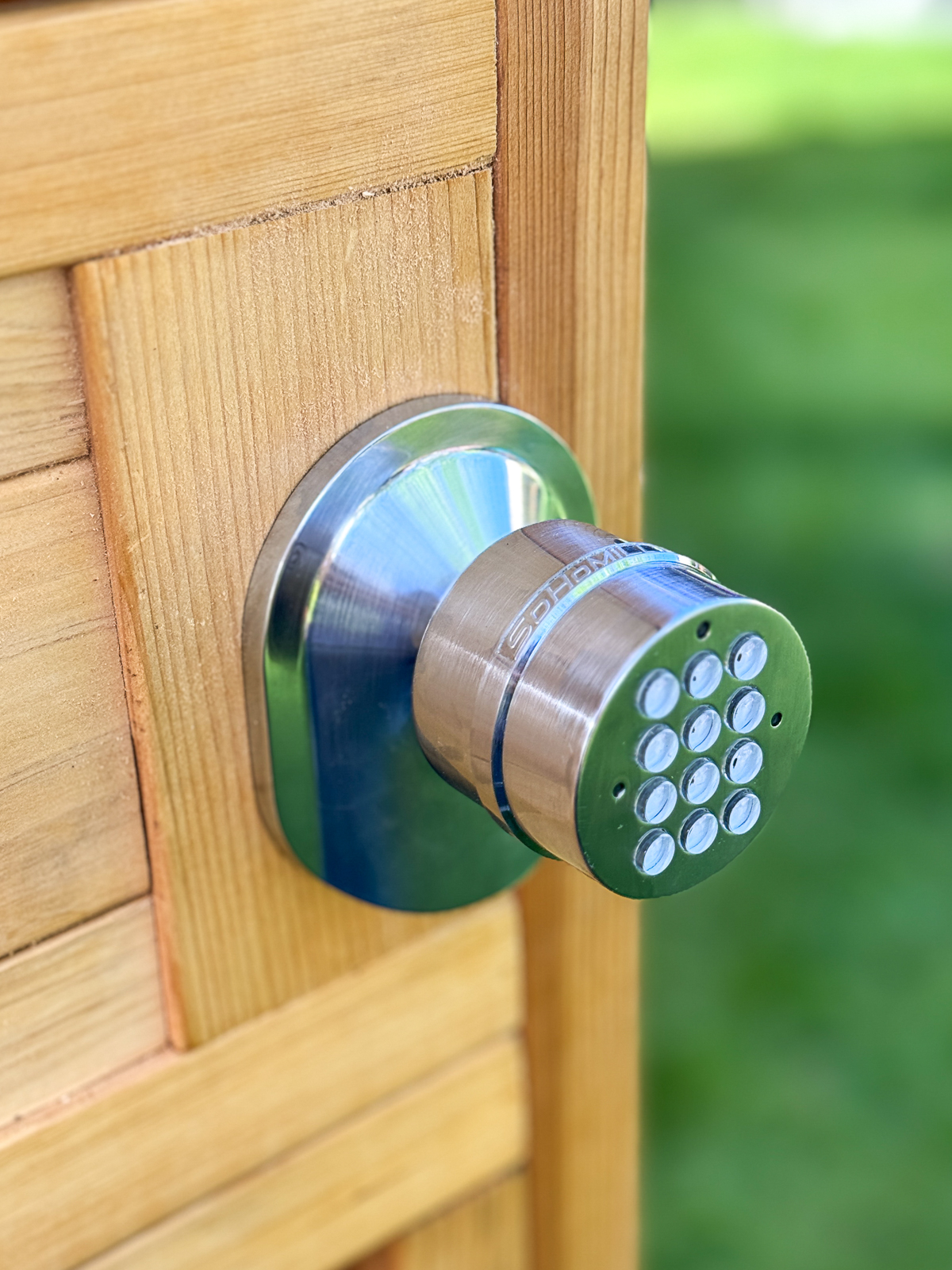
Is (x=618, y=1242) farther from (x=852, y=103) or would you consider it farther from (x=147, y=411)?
(x=852, y=103)

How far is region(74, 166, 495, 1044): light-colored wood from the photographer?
0.39 meters

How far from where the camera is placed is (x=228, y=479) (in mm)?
425

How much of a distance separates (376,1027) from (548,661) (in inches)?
8.8

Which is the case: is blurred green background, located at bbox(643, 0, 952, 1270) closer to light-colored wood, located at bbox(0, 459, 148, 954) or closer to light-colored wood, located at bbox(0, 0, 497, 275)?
light-colored wood, located at bbox(0, 459, 148, 954)

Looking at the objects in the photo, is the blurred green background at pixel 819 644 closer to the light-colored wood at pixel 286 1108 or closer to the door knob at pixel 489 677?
the light-colored wood at pixel 286 1108

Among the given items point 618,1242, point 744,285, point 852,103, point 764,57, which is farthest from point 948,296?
point 618,1242

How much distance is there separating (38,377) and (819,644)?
1870 millimetres

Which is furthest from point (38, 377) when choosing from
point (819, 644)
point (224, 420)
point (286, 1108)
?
point (819, 644)

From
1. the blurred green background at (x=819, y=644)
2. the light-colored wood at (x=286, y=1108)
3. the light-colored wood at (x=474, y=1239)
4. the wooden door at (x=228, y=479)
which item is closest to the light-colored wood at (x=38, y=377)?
the wooden door at (x=228, y=479)

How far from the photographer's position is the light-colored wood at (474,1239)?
62 centimetres

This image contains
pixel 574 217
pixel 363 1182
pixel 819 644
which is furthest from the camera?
pixel 819 644

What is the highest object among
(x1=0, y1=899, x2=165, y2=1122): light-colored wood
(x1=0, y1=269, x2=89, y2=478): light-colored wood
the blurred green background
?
(x1=0, y1=269, x2=89, y2=478): light-colored wood

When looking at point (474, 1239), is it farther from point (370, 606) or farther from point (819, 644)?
point (819, 644)

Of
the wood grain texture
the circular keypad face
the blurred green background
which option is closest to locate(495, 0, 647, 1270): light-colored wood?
the wood grain texture
